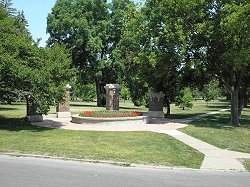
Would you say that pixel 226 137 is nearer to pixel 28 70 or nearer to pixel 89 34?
pixel 28 70

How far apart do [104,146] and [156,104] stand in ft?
57.1

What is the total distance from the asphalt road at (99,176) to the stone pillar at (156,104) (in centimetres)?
2009

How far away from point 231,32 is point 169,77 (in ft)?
29.7

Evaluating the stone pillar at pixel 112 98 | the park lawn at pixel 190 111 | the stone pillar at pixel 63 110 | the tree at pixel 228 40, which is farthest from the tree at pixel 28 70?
the park lawn at pixel 190 111

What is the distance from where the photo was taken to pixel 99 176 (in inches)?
405

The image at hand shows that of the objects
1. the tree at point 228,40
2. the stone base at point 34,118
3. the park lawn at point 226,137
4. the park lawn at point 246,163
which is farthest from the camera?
the stone base at point 34,118

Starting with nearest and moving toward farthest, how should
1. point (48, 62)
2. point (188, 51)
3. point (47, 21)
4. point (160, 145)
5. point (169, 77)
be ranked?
point (160, 145) < point (48, 62) < point (188, 51) < point (169, 77) < point (47, 21)

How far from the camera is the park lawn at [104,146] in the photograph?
504 inches

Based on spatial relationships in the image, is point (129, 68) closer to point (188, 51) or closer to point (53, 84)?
point (188, 51)

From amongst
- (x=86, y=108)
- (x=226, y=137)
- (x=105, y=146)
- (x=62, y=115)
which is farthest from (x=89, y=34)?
(x=105, y=146)

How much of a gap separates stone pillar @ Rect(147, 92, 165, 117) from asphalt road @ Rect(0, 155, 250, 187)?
20094 millimetres

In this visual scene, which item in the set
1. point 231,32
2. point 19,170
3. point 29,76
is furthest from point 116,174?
point 231,32

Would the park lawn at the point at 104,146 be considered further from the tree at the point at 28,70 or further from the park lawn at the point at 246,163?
the tree at the point at 28,70

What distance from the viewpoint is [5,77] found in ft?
63.8
